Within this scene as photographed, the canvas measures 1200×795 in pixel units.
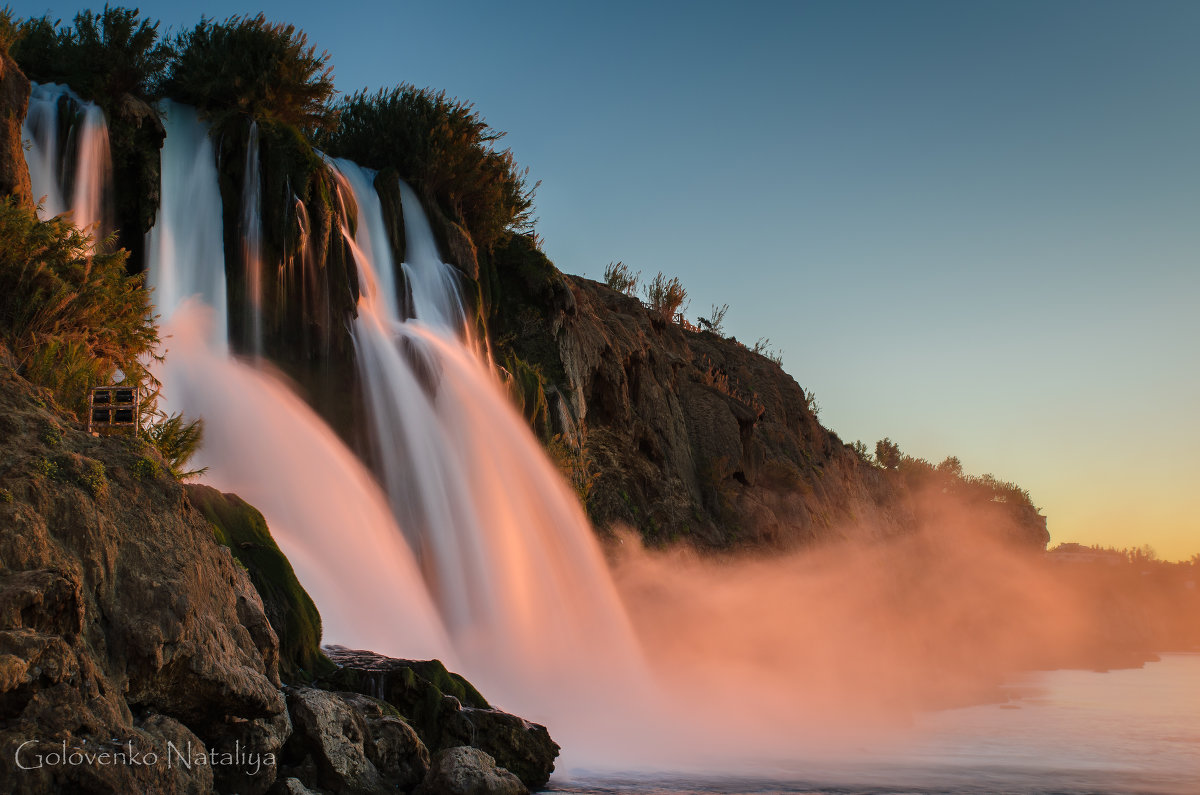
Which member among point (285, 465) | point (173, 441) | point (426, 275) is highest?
point (426, 275)

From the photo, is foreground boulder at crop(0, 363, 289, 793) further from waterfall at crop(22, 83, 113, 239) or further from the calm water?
waterfall at crop(22, 83, 113, 239)

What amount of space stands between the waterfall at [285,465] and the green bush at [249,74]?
6.99ft

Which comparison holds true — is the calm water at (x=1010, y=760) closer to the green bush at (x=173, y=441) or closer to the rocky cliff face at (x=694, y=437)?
the green bush at (x=173, y=441)

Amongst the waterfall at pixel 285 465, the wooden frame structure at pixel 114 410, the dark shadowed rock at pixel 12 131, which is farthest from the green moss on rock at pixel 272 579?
the dark shadowed rock at pixel 12 131

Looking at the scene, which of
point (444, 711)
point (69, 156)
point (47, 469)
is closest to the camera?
point (47, 469)

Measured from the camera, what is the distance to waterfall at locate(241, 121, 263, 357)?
14.2m

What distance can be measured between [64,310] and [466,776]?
5607mm

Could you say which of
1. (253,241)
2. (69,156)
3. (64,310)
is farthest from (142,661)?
(253,241)

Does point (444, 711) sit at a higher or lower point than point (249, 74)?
lower

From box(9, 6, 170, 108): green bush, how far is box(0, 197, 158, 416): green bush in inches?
187

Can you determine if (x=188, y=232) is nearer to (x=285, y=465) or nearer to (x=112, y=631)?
(x=285, y=465)

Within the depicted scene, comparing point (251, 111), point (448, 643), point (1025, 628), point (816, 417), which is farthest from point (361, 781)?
point (1025, 628)

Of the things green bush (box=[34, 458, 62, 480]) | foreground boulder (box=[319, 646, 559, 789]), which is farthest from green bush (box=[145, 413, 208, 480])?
green bush (box=[34, 458, 62, 480])

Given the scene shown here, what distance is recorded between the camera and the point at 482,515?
14.5 m
